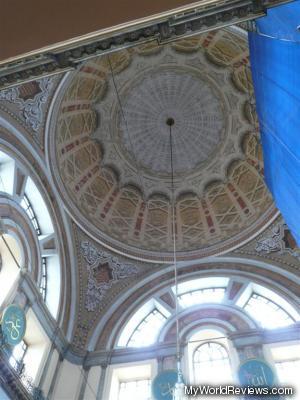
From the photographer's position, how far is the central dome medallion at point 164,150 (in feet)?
46.0

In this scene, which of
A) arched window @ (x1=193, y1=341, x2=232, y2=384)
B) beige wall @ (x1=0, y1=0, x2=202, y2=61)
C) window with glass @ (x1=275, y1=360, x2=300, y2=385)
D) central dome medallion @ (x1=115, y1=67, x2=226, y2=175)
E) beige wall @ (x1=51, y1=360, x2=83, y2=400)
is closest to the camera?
beige wall @ (x1=0, y1=0, x2=202, y2=61)

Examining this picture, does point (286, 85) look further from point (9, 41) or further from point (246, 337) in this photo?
point (246, 337)

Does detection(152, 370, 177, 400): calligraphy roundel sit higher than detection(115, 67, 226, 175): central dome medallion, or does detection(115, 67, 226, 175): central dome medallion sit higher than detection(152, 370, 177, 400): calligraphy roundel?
detection(115, 67, 226, 175): central dome medallion

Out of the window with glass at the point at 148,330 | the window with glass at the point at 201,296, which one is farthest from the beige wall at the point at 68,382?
the window with glass at the point at 201,296

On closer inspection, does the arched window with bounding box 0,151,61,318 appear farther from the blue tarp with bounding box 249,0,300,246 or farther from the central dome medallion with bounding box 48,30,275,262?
the blue tarp with bounding box 249,0,300,246

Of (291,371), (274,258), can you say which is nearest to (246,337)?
(291,371)

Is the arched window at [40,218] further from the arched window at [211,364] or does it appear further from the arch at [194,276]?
the arched window at [211,364]

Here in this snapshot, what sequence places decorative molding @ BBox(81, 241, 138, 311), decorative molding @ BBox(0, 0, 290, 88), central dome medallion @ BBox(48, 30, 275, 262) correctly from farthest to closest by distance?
central dome medallion @ BBox(48, 30, 275, 262) → decorative molding @ BBox(81, 241, 138, 311) → decorative molding @ BBox(0, 0, 290, 88)

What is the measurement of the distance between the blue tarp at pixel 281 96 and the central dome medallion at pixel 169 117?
7.65 m

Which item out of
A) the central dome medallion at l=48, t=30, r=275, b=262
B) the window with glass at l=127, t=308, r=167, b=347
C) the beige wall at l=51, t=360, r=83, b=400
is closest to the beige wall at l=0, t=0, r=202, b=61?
the beige wall at l=51, t=360, r=83, b=400

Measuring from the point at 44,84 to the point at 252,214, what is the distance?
8.90 m

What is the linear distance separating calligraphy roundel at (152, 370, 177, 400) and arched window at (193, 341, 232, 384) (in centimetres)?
103

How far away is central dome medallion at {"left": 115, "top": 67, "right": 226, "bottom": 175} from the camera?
15414 millimetres

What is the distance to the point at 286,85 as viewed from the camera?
19.8 ft
